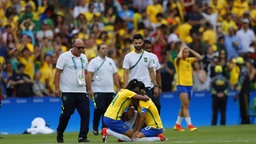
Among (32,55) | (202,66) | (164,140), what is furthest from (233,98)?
(164,140)

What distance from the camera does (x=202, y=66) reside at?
3688 centimetres

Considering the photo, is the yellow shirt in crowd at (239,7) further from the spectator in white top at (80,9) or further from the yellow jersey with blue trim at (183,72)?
the yellow jersey with blue trim at (183,72)

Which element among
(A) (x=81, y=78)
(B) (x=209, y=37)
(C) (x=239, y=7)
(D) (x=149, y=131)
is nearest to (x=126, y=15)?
(B) (x=209, y=37)

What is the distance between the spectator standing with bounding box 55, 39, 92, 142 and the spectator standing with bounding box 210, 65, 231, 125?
12.1 m

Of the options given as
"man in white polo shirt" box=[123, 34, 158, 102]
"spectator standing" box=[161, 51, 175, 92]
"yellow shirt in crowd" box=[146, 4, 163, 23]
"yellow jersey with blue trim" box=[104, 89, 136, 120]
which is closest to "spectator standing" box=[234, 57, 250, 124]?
"spectator standing" box=[161, 51, 175, 92]

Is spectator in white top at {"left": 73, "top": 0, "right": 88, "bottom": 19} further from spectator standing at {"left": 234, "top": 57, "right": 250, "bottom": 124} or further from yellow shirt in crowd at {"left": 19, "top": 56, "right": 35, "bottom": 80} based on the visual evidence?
spectator standing at {"left": 234, "top": 57, "right": 250, "bottom": 124}

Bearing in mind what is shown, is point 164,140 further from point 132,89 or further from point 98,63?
point 98,63

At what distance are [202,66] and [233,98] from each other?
1.70 metres

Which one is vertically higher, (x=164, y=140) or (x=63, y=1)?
(x=63, y=1)

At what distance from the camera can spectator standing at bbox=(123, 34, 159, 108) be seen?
25.2 meters

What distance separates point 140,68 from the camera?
25.3 metres

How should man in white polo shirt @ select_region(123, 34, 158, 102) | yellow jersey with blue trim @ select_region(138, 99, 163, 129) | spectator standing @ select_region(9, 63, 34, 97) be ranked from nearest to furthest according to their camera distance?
yellow jersey with blue trim @ select_region(138, 99, 163, 129)
man in white polo shirt @ select_region(123, 34, 158, 102)
spectator standing @ select_region(9, 63, 34, 97)

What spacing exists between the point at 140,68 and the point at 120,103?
3.09 m

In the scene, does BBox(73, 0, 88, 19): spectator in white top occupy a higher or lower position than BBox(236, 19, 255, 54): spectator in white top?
→ higher
